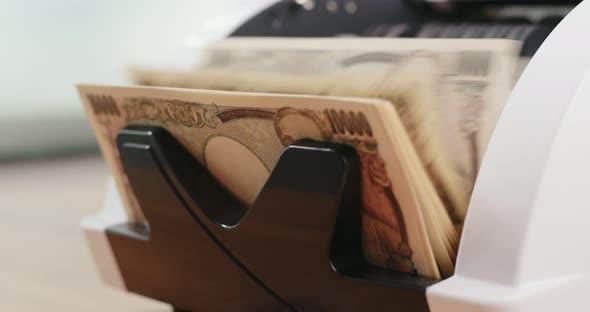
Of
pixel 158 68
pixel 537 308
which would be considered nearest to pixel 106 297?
pixel 158 68

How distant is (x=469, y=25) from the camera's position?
2.63ft

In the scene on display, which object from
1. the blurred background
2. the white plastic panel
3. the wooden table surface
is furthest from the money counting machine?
the blurred background

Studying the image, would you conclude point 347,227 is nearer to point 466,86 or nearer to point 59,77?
point 466,86

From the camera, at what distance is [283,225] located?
0.51 meters

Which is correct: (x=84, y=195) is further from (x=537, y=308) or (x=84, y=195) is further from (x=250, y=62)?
(x=537, y=308)

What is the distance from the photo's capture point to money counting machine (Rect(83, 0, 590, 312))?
425mm

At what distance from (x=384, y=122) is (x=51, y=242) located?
83 centimetres

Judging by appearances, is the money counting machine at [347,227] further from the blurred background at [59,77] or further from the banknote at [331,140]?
the blurred background at [59,77]

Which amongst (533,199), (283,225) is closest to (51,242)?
(283,225)

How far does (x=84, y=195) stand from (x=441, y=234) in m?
1.19

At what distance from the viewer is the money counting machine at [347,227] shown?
0.43 metres

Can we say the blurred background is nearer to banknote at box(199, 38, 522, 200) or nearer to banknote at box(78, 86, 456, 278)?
banknote at box(78, 86, 456, 278)

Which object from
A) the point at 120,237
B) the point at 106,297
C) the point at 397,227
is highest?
the point at 397,227

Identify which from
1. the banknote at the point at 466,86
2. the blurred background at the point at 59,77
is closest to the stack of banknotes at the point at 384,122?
the banknote at the point at 466,86
